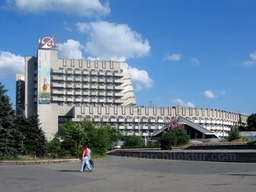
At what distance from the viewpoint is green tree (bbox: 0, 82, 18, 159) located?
32094 millimetres

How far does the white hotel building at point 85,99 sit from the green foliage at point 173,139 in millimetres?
83374

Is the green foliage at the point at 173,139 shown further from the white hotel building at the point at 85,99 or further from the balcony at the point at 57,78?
the balcony at the point at 57,78

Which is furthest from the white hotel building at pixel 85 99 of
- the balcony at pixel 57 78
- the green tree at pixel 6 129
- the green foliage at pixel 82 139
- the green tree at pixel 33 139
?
the green tree at pixel 6 129

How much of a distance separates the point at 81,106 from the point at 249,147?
→ 4136 inches

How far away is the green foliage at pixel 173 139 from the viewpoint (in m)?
57.2

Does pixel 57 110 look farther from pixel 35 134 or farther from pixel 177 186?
pixel 177 186

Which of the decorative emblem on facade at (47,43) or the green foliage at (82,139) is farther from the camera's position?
the decorative emblem on facade at (47,43)

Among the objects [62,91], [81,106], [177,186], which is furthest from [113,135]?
[177,186]

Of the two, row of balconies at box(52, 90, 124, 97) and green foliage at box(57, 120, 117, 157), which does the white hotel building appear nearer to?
row of balconies at box(52, 90, 124, 97)

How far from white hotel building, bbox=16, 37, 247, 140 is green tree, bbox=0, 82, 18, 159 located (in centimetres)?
11114

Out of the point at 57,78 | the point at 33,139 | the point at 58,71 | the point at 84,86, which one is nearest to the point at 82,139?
the point at 33,139

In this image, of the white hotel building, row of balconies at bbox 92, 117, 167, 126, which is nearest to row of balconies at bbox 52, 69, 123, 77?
the white hotel building

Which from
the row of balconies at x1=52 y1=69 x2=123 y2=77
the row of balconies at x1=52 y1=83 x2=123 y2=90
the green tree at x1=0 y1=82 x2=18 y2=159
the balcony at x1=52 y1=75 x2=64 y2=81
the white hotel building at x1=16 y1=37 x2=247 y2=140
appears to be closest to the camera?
the green tree at x1=0 y1=82 x2=18 y2=159

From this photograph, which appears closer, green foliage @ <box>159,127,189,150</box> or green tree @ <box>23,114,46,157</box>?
green tree @ <box>23,114,46,157</box>
